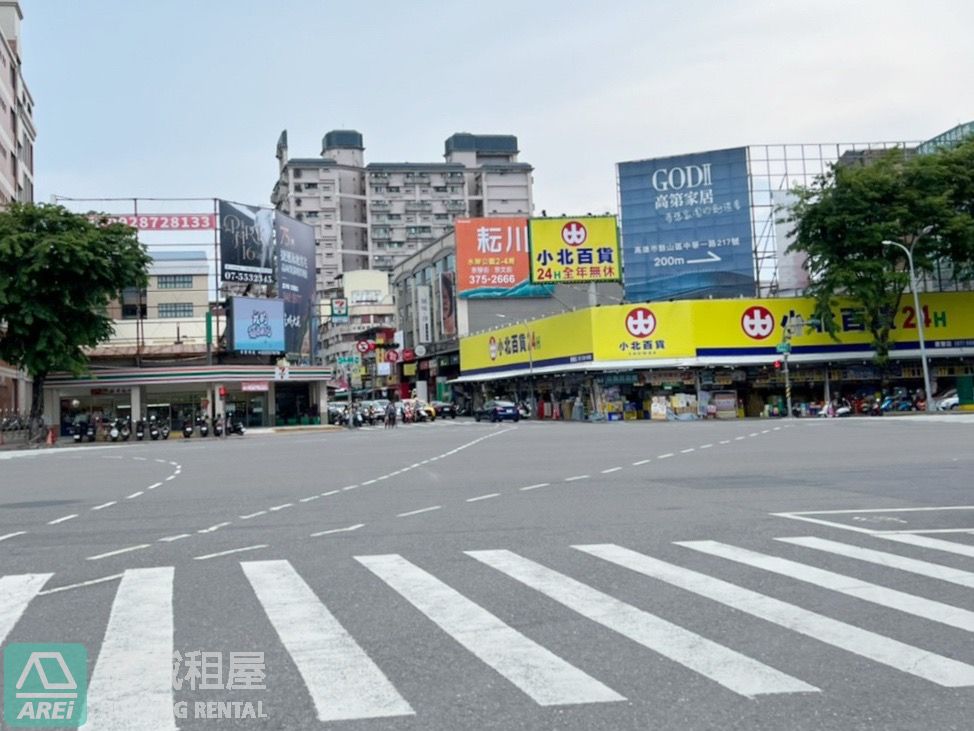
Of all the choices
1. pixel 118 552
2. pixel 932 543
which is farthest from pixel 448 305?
pixel 932 543

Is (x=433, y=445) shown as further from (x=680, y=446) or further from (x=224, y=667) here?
(x=224, y=667)

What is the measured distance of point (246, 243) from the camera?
62812mm

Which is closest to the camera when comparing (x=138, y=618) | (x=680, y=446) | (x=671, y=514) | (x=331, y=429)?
(x=138, y=618)

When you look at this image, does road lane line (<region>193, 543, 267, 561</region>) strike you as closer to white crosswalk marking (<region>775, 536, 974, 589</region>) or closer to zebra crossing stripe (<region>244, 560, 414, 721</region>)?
zebra crossing stripe (<region>244, 560, 414, 721</region>)

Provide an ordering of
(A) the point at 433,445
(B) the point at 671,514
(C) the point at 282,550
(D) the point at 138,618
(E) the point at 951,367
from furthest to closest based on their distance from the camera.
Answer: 1. (E) the point at 951,367
2. (A) the point at 433,445
3. (B) the point at 671,514
4. (C) the point at 282,550
5. (D) the point at 138,618

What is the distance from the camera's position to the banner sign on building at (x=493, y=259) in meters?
78.2

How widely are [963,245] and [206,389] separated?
44.6 metres

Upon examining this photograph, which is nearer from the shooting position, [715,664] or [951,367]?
[715,664]

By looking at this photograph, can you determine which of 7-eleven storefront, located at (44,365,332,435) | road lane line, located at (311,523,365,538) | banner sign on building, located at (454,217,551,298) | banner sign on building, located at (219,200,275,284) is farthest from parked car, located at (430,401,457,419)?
road lane line, located at (311,523,365,538)

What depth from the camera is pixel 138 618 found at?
7211mm

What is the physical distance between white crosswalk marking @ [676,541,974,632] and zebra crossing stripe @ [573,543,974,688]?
2.23 ft

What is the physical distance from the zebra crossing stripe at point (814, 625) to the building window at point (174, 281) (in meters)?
74.3

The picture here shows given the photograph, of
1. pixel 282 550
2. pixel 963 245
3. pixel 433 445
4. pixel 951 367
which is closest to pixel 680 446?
pixel 433 445

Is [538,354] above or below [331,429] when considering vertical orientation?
above
